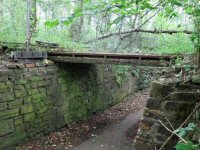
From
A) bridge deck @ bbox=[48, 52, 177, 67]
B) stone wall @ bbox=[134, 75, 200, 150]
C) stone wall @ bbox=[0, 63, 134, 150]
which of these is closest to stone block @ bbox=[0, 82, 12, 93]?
stone wall @ bbox=[0, 63, 134, 150]

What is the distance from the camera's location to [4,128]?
19.7 ft

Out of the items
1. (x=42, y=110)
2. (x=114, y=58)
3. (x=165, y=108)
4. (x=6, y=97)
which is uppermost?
(x=114, y=58)

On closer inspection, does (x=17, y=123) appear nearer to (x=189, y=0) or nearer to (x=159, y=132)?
(x=159, y=132)

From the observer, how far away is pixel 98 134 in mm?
7840

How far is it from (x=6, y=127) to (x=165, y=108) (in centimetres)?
415

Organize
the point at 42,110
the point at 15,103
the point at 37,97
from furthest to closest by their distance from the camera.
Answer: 1. the point at 42,110
2. the point at 37,97
3. the point at 15,103

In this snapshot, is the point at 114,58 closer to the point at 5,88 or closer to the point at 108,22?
the point at 108,22

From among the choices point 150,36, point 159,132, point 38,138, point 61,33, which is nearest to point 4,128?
point 38,138

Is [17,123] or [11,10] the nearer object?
[17,123]

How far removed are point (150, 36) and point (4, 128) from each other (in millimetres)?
9909

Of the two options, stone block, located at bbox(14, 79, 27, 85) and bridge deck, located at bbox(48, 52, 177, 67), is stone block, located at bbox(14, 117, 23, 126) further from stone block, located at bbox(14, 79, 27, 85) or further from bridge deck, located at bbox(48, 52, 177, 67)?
bridge deck, located at bbox(48, 52, 177, 67)

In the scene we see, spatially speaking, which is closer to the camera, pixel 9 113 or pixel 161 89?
pixel 161 89

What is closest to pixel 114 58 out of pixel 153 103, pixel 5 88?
pixel 5 88

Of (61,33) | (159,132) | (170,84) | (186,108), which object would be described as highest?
(61,33)
